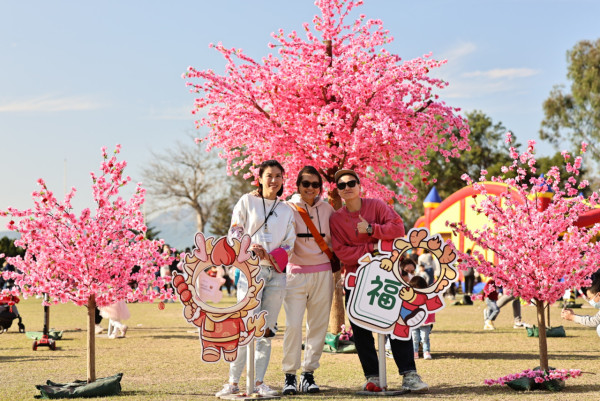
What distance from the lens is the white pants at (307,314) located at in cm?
643

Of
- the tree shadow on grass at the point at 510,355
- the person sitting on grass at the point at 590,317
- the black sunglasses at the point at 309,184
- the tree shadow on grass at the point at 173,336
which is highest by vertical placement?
the black sunglasses at the point at 309,184

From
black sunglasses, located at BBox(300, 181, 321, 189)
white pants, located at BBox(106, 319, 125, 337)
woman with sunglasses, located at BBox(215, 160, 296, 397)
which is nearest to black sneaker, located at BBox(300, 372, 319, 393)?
woman with sunglasses, located at BBox(215, 160, 296, 397)

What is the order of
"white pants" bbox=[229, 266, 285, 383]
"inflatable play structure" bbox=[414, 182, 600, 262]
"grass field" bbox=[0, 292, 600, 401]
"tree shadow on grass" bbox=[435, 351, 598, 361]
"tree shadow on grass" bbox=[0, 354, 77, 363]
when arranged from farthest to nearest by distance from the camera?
"inflatable play structure" bbox=[414, 182, 600, 262] → "tree shadow on grass" bbox=[0, 354, 77, 363] → "tree shadow on grass" bbox=[435, 351, 598, 361] → "grass field" bbox=[0, 292, 600, 401] → "white pants" bbox=[229, 266, 285, 383]

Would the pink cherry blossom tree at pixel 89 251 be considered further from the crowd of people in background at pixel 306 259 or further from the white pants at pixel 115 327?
the white pants at pixel 115 327

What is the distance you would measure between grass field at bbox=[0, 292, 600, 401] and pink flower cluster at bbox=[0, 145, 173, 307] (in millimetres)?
1017

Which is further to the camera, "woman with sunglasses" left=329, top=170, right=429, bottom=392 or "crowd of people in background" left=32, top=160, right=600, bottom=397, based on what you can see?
"woman with sunglasses" left=329, top=170, right=429, bottom=392

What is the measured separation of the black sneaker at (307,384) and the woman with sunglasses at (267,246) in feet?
1.28

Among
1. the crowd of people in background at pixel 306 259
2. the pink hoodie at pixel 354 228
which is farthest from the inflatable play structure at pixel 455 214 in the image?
the crowd of people in background at pixel 306 259

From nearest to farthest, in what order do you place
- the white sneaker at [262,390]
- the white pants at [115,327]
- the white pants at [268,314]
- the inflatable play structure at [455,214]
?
1. the white sneaker at [262,390]
2. the white pants at [268,314]
3. the white pants at [115,327]
4. the inflatable play structure at [455,214]

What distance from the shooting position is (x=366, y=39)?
12.3 m

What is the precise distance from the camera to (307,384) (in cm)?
655

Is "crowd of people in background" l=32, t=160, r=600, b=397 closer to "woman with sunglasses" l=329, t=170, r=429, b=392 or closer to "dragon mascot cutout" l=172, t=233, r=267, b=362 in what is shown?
"woman with sunglasses" l=329, t=170, r=429, b=392

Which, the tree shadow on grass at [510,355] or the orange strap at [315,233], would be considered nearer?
the orange strap at [315,233]

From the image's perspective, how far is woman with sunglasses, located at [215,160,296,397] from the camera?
6.23m
